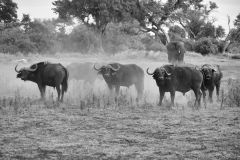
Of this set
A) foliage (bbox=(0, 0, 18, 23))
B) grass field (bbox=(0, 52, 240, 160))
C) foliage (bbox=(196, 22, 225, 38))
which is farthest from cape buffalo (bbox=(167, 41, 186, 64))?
foliage (bbox=(196, 22, 225, 38))

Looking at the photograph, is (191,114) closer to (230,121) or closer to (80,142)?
(230,121)

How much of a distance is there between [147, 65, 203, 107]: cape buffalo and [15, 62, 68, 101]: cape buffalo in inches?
119

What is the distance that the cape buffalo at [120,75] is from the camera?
16266mm

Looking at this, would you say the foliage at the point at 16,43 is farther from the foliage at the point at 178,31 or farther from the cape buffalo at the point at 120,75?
the foliage at the point at 178,31

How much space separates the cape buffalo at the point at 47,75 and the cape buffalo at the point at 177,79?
302 cm

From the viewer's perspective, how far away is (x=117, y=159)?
21.8 ft

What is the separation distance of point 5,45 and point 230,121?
31.6m

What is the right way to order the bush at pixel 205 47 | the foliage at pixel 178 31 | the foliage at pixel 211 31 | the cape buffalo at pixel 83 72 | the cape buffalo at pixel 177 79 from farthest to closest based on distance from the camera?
the foliage at pixel 211 31, the foliage at pixel 178 31, the bush at pixel 205 47, the cape buffalo at pixel 83 72, the cape buffalo at pixel 177 79

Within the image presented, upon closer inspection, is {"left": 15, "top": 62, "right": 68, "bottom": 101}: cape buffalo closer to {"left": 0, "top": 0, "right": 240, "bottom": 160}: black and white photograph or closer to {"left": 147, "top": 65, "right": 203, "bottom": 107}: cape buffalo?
{"left": 0, "top": 0, "right": 240, "bottom": 160}: black and white photograph

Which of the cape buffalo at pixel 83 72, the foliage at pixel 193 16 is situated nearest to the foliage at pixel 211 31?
the foliage at pixel 193 16

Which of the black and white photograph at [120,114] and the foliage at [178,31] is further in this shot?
the foliage at [178,31]

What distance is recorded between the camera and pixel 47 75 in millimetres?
14359

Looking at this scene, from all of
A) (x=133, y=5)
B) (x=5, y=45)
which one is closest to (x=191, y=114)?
(x=5, y=45)

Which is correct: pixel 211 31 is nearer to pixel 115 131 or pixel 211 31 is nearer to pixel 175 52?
pixel 175 52
